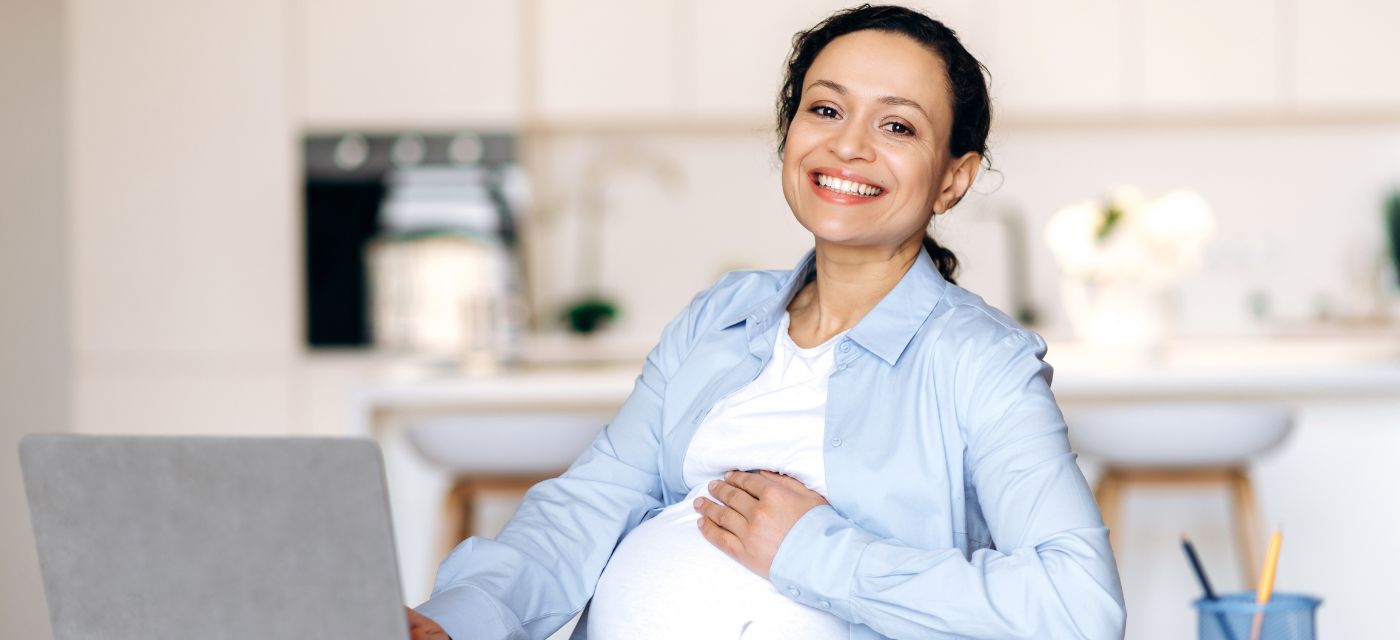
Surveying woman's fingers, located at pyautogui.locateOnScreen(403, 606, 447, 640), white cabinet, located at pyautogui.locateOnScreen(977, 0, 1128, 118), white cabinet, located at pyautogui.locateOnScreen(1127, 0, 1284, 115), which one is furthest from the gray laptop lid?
white cabinet, located at pyautogui.locateOnScreen(1127, 0, 1284, 115)

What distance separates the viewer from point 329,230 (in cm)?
461

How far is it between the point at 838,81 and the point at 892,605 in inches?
19.7

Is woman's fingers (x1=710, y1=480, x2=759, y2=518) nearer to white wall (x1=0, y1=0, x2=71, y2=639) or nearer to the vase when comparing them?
the vase

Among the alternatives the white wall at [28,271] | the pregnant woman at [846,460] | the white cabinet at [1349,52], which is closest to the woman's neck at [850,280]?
the pregnant woman at [846,460]

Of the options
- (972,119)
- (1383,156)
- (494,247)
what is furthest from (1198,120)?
(972,119)

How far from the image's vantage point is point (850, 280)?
1435 mm

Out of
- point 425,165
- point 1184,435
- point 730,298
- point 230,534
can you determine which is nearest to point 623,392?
point 1184,435

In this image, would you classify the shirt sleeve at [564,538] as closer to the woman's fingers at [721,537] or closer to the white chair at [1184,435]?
the woman's fingers at [721,537]

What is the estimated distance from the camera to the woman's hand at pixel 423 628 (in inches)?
45.7

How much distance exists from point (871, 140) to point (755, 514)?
377mm

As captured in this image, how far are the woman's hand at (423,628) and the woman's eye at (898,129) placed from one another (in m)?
0.63

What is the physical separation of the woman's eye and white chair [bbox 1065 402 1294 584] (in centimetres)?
146

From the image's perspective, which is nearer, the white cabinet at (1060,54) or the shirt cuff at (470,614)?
the shirt cuff at (470,614)

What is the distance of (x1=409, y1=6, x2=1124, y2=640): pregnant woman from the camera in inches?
46.3
